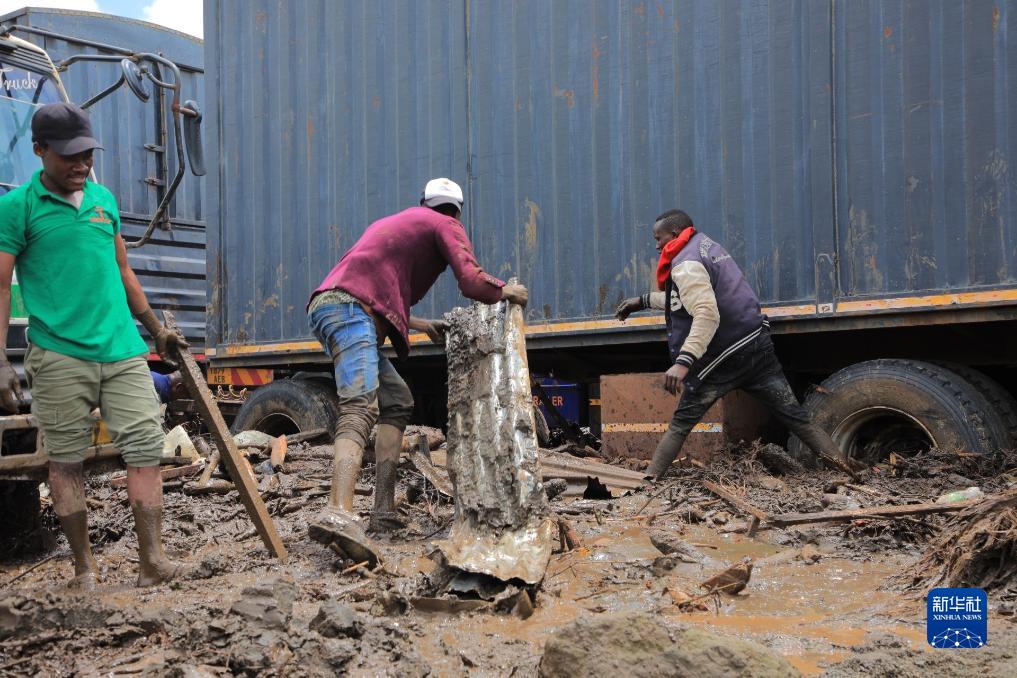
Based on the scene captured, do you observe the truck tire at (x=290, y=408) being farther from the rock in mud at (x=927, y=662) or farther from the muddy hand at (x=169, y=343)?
the rock in mud at (x=927, y=662)

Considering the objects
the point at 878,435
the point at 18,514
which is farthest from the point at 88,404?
the point at 878,435

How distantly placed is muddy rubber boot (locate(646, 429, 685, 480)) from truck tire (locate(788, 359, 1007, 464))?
79 cm

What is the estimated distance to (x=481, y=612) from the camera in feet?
10.5

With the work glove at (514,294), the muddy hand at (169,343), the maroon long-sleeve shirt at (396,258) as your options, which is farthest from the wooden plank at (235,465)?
the work glove at (514,294)

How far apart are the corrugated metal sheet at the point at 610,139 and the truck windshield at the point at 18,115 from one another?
7.63ft

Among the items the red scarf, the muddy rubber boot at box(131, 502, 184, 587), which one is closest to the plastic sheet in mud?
the muddy rubber boot at box(131, 502, 184, 587)

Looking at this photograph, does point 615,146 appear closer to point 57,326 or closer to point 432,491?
point 432,491

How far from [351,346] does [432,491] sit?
1273 mm

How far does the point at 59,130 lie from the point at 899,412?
4516 mm

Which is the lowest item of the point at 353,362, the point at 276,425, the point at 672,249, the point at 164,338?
the point at 276,425

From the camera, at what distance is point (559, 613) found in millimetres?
3236

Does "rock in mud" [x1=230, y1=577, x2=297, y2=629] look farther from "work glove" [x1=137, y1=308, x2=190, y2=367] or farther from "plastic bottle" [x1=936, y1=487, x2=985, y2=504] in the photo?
"plastic bottle" [x1=936, y1=487, x2=985, y2=504]

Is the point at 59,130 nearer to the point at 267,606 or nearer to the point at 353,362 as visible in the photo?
the point at 353,362

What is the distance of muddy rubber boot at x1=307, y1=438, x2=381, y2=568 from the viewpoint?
12.2ft
